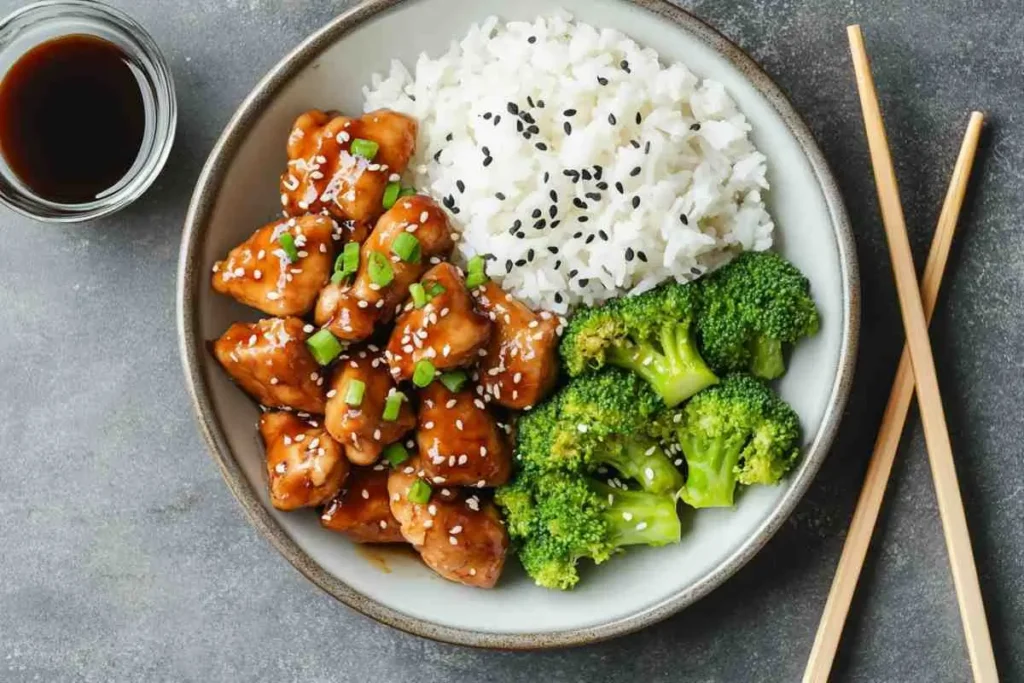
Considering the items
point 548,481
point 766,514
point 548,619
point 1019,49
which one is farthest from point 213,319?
point 1019,49

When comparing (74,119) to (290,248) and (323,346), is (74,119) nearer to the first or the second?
(290,248)

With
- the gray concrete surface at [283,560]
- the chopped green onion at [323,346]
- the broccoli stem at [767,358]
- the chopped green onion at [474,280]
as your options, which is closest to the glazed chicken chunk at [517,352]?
the chopped green onion at [474,280]

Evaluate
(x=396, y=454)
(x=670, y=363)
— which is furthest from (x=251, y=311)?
(x=670, y=363)

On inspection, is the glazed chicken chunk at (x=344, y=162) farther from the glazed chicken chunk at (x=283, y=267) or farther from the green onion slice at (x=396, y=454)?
the green onion slice at (x=396, y=454)

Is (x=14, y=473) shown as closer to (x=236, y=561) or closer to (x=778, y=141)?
(x=236, y=561)

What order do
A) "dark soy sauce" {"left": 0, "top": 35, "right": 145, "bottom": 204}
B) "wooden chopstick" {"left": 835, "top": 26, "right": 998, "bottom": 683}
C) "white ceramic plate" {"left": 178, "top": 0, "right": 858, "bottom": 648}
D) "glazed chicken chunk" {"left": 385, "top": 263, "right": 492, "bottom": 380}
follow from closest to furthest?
1. "glazed chicken chunk" {"left": 385, "top": 263, "right": 492, "bottom": 380}
2. "white ceramic plate" {"left": 178, "top": 0, "right": 858, "bottom": 648}
3. "wooden chopstick" {"left": 835, "top": 26, "right": 998, "bottom": 683}
4. "dark soy sauce" {"left": 0, "top": 35, "right": 145, "bottom": 204}

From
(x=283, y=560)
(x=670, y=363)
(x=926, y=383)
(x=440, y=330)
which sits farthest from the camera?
(x=283, y=560)

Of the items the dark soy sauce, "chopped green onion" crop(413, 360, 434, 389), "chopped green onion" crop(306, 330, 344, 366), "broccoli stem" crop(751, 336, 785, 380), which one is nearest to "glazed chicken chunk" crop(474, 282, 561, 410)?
"chopped green onion" crop(413, 360, 434, 389)

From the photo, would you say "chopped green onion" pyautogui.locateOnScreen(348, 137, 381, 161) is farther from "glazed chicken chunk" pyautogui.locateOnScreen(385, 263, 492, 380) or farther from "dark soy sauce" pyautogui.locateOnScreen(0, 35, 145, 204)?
"dark soy sauce" pyautogui.locateOnScreen(0, 35, 145, 204)
